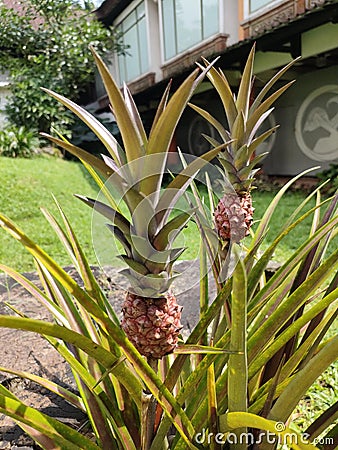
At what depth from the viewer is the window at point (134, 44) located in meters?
9.10

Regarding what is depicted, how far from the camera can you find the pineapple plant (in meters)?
0.48

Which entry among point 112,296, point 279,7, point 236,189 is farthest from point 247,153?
point 279,7

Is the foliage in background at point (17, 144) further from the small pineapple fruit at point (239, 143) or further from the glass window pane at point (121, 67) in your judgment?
the small pineapple fruit at point (239, 143)

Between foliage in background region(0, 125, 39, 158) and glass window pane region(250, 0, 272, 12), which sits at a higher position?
glass window pane region(250, 0, 272, 12)

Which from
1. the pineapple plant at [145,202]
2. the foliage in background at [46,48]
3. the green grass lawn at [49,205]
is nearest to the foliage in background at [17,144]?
the green grass lawn at [49,205]

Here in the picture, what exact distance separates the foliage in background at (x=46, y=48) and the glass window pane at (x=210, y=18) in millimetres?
2506

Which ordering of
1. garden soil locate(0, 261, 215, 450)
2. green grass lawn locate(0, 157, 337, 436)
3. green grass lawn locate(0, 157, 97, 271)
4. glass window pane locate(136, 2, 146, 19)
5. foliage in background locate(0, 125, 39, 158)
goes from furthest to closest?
glass window pane locate(136, 2, 146, 19) → foliage in background locate(0, 125, 39, 158) → green grass lawn locate(0, 157, 97, 271) → green grass lawn locate(0, 157, 337, 436) → garden soil locate(0, 261, 215, 450)

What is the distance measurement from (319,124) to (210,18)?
8.53ft

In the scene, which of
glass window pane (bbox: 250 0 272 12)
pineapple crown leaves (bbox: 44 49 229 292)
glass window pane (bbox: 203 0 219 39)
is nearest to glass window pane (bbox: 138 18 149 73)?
glass window pane (bbox: 203 0 219 39)

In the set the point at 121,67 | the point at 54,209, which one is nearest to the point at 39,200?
the point at 54,209

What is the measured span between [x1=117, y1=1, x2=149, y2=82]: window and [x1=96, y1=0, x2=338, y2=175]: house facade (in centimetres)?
2

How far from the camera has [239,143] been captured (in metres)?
0.80

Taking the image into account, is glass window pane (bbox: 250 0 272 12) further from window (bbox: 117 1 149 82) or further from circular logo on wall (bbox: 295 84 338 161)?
window (bbox: 117 1 149 82)

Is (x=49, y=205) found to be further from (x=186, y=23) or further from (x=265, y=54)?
(x=186, y=23)
